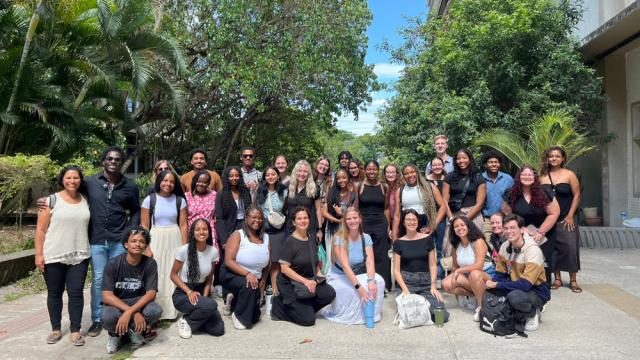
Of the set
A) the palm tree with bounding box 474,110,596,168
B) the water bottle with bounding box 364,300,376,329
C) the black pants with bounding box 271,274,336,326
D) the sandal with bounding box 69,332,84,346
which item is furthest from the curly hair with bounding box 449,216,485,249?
the palm tree with bounding box 474,110,596,168

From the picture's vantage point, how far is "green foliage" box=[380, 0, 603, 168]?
1095 centimetres

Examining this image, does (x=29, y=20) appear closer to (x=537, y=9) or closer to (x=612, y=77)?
(x=537, y=9)

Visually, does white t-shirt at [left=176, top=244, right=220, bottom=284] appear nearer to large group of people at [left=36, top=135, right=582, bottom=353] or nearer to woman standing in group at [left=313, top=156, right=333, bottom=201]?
large group of people at [left=36, top=135, right=582, bottom=353]

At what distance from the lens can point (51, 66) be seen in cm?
1052

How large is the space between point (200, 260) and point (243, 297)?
0.57 meters

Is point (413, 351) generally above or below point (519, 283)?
below

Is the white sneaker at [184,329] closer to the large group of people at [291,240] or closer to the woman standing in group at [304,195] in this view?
the large group of people at [291,240]

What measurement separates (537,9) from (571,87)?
1806 mm

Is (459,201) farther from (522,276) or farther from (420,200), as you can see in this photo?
(522,276)

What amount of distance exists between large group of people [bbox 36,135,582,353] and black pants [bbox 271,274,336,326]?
1 centimetres

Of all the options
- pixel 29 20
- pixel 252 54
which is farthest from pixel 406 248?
pixel 252 54

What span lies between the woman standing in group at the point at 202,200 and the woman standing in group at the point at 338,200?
4.65ft

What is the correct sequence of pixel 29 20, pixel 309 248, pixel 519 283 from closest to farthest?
pixel 519 283 < pixel 309 248 < pixel 29 20

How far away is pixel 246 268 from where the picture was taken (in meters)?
5.43
